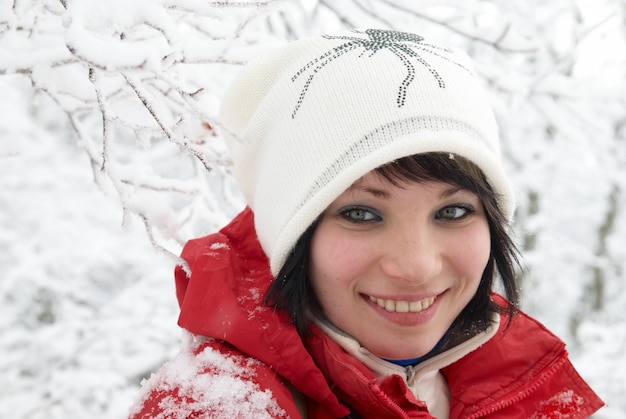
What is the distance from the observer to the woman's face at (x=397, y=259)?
1.22 m

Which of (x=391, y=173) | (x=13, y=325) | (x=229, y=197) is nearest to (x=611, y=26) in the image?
(x=229, y=197)

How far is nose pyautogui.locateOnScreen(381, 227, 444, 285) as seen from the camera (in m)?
1.20

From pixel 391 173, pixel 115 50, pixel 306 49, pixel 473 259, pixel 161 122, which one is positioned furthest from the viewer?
pixel 306 49

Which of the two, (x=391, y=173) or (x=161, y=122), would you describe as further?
(x=391, y=173)

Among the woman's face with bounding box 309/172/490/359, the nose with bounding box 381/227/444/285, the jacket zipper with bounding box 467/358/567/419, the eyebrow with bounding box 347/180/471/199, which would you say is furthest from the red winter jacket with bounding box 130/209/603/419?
the eyebrow with bounding box 347/180/471/199

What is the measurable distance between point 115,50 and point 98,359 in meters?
3.74

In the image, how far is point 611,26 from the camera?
4.20 m

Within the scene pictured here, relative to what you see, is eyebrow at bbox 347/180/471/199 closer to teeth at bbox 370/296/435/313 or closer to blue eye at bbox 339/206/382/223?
blue eye at bbox 339/206/382/223

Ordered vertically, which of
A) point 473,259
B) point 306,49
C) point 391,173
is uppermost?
point 306,49

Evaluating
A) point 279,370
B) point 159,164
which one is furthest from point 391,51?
point 159,164

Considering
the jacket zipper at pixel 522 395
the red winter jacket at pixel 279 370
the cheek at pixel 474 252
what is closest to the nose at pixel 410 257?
the cheek at pixel 474 252

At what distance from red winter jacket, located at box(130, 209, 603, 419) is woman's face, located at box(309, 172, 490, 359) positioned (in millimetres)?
106

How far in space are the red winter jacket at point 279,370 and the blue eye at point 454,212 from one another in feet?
1.29

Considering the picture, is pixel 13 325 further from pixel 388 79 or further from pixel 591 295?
pixel 591 295
